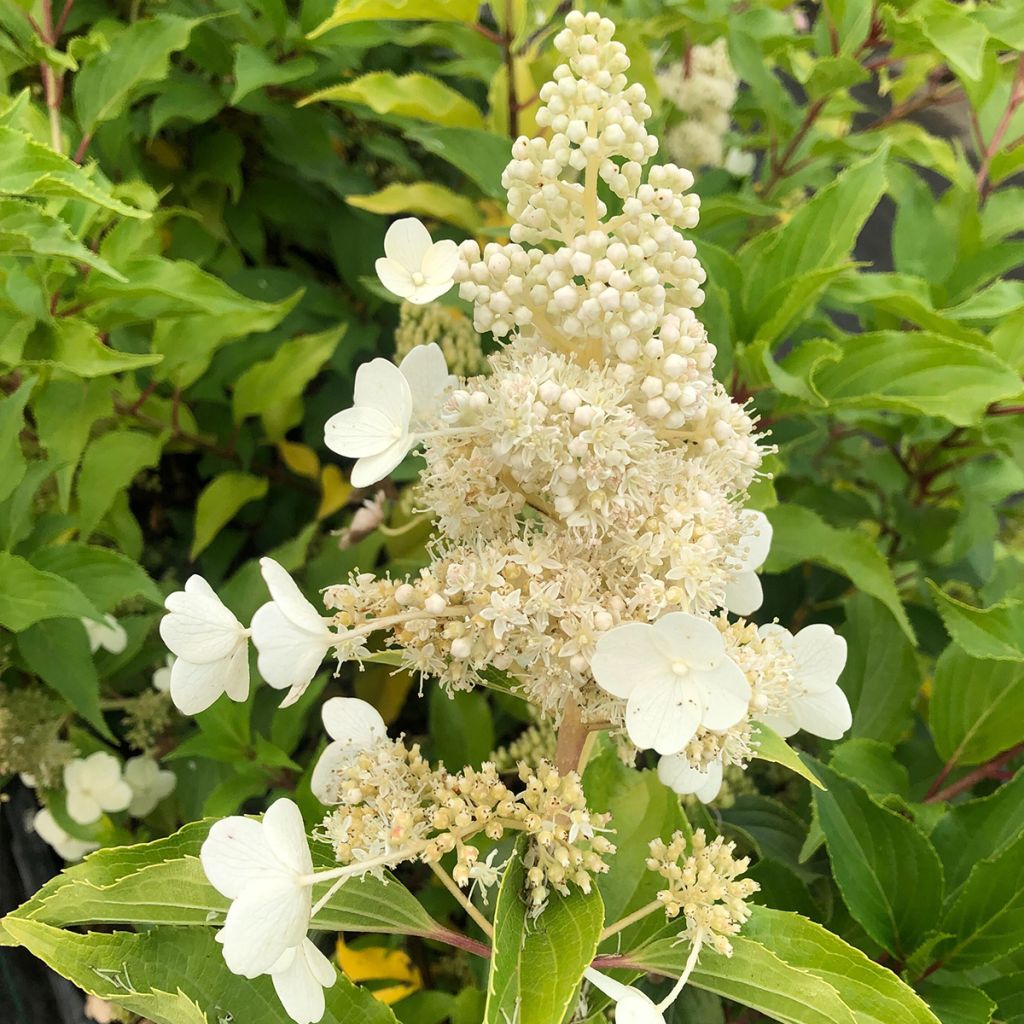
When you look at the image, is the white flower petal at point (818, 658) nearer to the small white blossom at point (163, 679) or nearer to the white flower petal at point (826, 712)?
the white flower petal at point (826, 712)

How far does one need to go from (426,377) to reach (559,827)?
0.85ft

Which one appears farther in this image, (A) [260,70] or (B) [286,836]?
(A) [260,70]

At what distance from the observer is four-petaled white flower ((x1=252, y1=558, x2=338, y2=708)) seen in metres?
0.41

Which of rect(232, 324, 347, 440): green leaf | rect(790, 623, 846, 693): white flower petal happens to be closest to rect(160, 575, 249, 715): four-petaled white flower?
rect(790, 623, 846, 693): white flower petal

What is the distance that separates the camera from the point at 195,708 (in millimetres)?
465

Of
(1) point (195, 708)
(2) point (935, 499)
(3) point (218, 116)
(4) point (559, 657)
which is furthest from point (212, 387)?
(2) point (935, 499)

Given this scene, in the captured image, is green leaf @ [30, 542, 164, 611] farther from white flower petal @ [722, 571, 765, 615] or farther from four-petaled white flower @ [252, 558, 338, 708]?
white flower petal @ [722, 571, 765, 615]

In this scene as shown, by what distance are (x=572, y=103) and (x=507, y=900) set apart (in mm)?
415

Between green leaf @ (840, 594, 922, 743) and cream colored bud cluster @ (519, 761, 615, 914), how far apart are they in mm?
498

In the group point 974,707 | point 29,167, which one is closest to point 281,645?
point 29,167

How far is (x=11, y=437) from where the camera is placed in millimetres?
754

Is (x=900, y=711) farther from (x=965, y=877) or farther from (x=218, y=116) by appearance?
(x=218, y=116)

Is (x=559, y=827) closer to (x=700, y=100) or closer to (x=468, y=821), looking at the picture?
(x=468, y=821)

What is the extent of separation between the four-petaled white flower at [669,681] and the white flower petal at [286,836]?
17 cm
